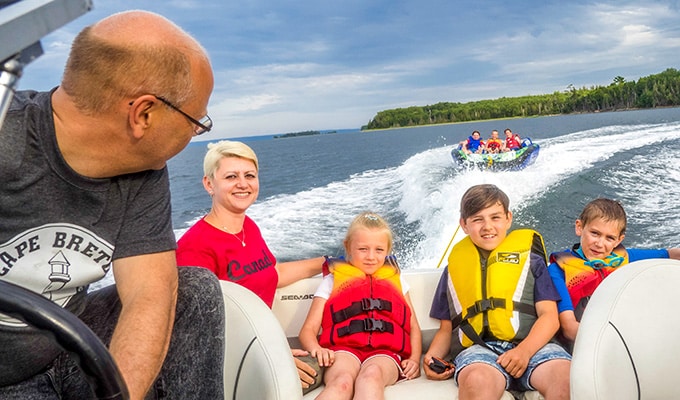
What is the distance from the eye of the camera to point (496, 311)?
7.46 ft

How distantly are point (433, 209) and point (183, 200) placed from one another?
9247 millimetres

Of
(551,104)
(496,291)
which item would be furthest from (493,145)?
(551,104)

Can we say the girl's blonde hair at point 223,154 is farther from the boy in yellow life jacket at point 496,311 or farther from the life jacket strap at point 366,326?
the boy in yellow life jacket at point 496,311

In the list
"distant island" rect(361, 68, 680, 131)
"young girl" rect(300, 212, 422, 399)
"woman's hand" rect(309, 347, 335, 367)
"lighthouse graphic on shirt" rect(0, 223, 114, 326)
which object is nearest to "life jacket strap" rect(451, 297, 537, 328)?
"young girl" rect(300, 212, 422, 399)

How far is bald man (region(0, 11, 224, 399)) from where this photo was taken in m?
1.22

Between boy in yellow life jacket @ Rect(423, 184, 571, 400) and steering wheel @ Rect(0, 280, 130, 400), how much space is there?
4.98ft

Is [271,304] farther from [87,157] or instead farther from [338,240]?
[338,240]

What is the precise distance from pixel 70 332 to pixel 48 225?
0.76 m

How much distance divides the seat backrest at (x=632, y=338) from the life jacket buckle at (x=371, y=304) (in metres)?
0.88

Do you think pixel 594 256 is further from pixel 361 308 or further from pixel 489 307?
pixel 361 308

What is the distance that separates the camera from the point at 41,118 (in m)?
1.29

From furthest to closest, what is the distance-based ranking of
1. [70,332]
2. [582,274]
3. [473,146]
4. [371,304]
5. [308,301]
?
[473,146] → [308,301] → [582,274] → [371,304] → [70,332]

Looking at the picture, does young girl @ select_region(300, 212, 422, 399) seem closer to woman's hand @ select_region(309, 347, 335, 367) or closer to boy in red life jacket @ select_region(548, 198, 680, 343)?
woman's hand @ select_region(309, 347, 335, 367)

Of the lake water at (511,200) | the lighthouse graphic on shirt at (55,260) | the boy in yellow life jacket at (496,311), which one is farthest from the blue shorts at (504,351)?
the lake water at (511,200)
